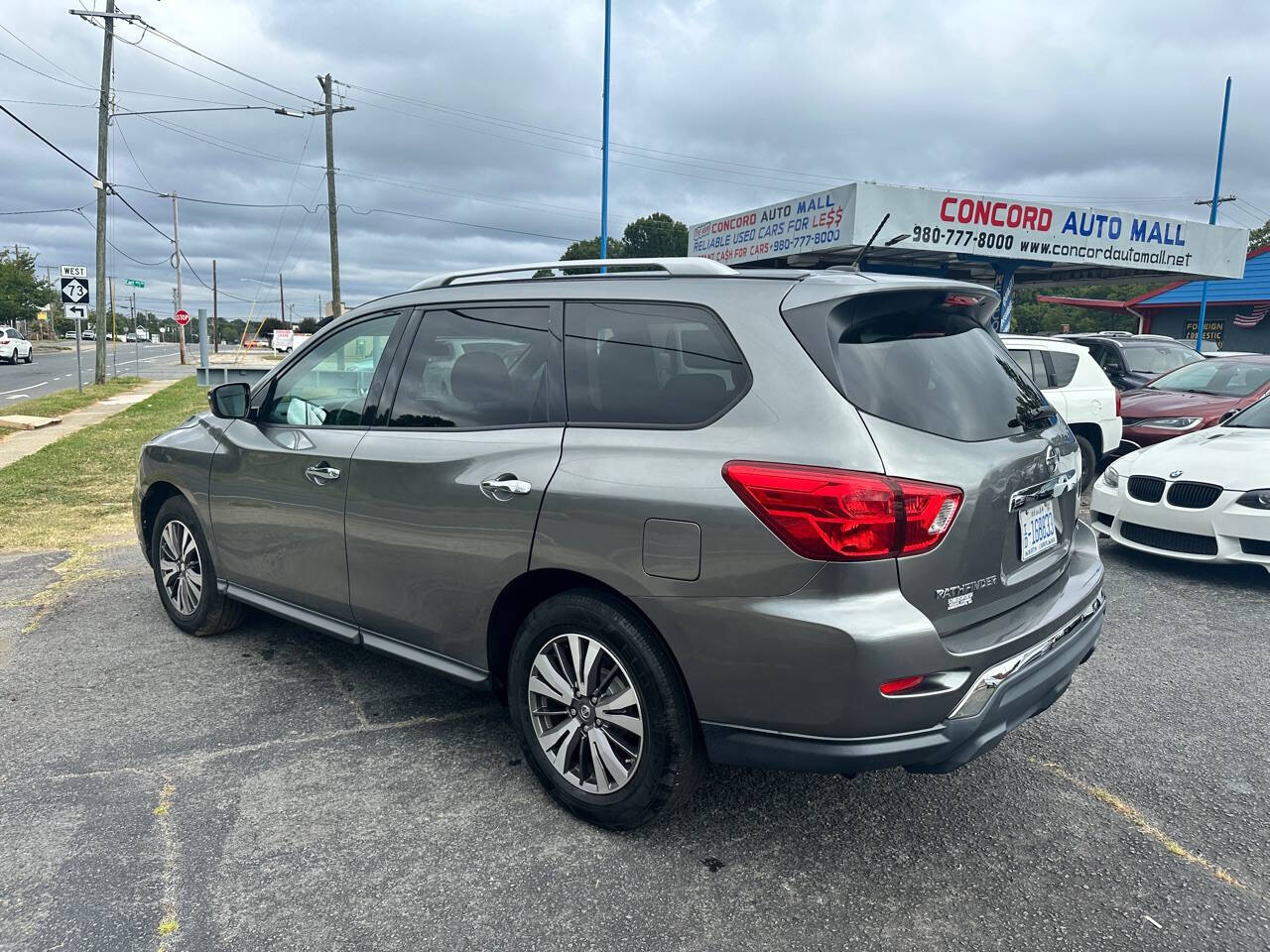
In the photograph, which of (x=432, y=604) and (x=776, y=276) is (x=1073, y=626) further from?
(x=432, y=604)

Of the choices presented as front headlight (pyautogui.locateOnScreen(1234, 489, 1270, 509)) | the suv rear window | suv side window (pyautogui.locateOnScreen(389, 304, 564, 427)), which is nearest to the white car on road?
suv side window (pyautogui.locateOnScreen(389, 304, 564, 427))

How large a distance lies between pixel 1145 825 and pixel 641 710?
1722mm

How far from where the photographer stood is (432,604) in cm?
325

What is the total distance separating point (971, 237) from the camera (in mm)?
17578

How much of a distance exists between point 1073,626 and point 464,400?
2.22 m

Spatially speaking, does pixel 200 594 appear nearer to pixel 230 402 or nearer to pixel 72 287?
pixel 230 402

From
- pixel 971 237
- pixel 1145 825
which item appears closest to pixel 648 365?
pixel 1145 825

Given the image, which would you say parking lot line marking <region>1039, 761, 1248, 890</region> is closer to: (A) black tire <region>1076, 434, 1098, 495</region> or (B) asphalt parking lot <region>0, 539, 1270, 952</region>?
(B) asphalt parking lot <region>0, 539, 1270, 952</region>

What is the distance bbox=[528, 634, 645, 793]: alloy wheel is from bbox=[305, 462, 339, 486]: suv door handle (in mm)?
1229

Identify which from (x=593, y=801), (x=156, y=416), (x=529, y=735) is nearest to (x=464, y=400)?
(x=529, y=735)

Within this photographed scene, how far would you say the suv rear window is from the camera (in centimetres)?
254

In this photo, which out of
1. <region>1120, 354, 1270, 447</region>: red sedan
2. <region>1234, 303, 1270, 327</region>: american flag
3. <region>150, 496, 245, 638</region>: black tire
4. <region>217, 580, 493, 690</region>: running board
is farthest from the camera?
<region>1234, 303, 1270, 327</region>: american flag

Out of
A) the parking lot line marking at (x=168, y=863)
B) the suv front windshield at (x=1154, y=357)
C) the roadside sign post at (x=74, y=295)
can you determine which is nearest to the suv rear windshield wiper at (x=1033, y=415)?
the parking lot line marking at (x=168, y=863)

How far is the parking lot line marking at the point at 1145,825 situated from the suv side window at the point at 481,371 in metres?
2.24
